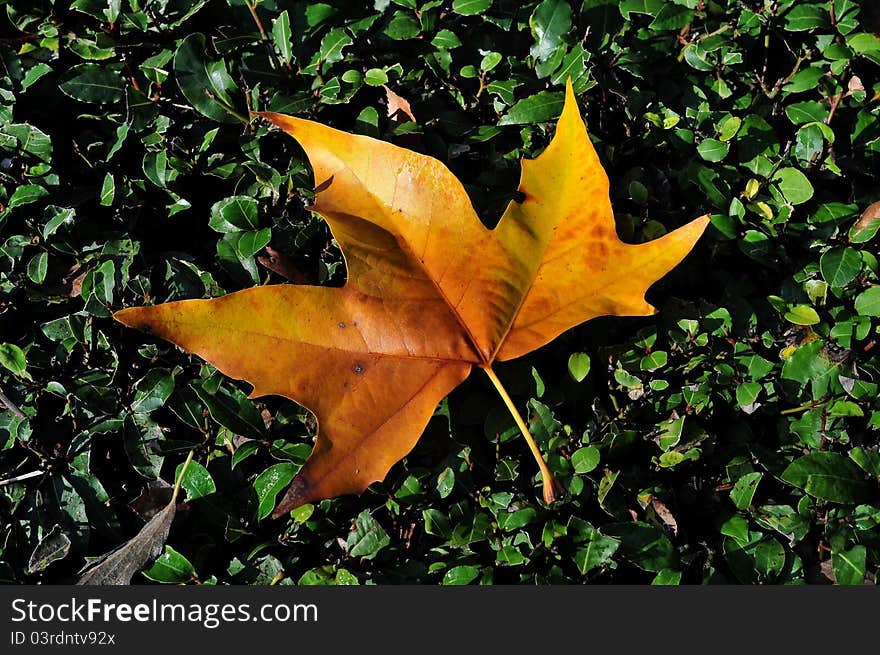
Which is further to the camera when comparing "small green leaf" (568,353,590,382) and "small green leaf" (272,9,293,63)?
"small green leaf" (272,9,293,63)

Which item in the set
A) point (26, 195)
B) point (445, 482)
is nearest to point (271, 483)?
point (445, 482)

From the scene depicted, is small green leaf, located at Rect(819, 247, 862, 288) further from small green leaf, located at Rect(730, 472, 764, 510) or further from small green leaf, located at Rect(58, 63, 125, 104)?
small green leaf, located at Rect(58, 63, 125, 104)

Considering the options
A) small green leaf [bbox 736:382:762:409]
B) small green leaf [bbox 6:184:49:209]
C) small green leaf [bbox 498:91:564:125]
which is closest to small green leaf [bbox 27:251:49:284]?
small green leaf [bbox 6:184:49:209]

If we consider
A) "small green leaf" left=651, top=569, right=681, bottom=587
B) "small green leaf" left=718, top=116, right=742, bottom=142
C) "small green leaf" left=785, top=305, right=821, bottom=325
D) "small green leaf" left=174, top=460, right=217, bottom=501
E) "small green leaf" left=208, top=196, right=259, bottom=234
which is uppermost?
"small green leaf" left=208, top=196, right=259, bottom=234

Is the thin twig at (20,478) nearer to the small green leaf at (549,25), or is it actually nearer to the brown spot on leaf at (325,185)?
the brown spot on leaf at (325,185)

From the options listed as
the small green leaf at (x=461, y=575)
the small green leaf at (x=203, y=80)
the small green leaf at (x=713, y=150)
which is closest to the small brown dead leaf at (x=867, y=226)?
the small green leaf at (x=713, y=150)

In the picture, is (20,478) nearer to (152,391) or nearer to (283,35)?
(152,391)

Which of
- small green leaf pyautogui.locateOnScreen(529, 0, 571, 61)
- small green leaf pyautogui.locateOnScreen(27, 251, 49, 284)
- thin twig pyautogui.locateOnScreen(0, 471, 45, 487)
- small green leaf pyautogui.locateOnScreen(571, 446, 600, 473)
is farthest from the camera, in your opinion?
small green leaf pyautogui.locateOnScreen(529, 0, 571, 61)
